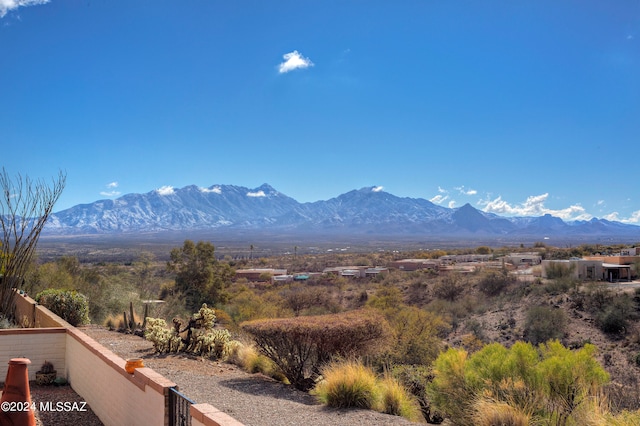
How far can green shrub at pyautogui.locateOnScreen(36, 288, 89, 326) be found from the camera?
17.5 meters

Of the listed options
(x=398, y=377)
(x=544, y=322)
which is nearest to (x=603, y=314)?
(x=544, y=322)

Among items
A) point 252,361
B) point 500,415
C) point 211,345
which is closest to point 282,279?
point 211,345

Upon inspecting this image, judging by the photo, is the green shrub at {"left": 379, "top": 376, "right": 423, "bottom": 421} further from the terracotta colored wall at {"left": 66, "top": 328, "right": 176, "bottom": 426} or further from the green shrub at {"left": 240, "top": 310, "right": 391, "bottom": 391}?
the terracotta colored wall at {"left": 66, "top": 328, "right": 176, "bottom": 426}

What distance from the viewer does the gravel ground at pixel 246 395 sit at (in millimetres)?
8664

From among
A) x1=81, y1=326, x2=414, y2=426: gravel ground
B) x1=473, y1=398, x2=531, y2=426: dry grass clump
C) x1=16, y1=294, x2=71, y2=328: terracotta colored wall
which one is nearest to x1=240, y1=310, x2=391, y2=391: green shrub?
x1=81, y1=326, x2=414, y2=426: gravel ground

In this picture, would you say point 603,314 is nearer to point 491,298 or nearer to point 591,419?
point 491,298

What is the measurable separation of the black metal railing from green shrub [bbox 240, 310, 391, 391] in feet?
18.9

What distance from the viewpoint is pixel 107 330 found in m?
18.2

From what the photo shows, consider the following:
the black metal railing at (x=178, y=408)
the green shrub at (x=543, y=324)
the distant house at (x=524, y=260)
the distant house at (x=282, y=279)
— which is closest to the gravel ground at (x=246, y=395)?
the black metal railing at (x=178, y=408)

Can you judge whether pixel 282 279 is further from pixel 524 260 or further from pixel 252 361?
pixel 252 361

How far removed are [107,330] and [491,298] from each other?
3573 centimetres

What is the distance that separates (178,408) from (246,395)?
3.99 meters

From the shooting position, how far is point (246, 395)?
10195 mm

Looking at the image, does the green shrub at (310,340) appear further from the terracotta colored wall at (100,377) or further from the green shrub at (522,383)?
the terracotta colored wall at (100,377)
